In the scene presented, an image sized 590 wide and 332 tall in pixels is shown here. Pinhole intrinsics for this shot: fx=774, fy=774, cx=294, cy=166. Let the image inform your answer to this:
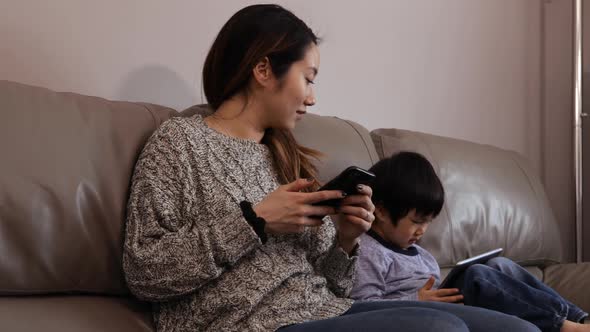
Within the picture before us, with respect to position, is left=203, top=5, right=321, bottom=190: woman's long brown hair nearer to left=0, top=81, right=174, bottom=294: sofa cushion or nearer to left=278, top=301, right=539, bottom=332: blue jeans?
left=0, top=81, right=174, bottom=294: sofa cushion

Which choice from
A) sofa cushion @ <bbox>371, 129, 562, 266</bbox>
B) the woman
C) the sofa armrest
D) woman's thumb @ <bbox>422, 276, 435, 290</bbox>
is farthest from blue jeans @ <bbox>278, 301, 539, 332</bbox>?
the sofa armrest

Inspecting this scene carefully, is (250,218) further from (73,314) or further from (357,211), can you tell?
(73,314)

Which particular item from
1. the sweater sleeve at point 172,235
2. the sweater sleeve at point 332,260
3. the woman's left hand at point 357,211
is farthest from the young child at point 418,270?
the sweater sleeve at point 172,235

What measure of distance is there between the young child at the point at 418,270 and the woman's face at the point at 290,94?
1.21 ft

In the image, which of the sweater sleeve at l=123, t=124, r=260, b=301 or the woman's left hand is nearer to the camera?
the sweater sleeve at l=123, t=124, r=260, b=301

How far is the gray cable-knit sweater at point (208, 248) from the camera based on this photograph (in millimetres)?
1257

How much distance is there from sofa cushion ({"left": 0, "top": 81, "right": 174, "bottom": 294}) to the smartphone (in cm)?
37

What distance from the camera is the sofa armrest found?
2.07 m

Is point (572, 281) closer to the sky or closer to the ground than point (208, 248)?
closer to the ground

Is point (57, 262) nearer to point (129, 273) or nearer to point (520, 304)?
point (129, 273)

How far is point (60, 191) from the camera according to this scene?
1272 millimetres

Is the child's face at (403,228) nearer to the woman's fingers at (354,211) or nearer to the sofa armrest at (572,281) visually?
the woman's fingers at (354,211)

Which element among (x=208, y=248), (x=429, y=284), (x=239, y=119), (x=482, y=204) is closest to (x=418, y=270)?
(x=429, y=284)

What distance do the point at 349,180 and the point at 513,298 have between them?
563 mm
